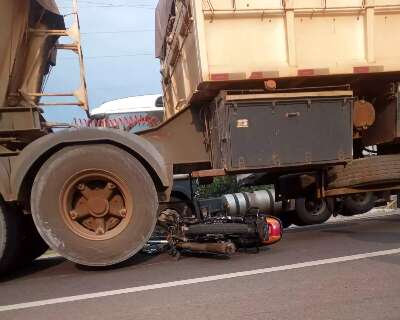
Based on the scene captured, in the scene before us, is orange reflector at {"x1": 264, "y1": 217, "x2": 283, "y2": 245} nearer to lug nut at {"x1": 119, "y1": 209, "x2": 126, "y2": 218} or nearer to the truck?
the truck

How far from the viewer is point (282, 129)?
551 centimetres

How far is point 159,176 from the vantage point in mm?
5059

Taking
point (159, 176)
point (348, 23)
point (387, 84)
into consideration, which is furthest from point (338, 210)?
point (159, 176)

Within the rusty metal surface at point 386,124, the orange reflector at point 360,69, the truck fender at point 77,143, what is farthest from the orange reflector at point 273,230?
the rusty metal surface at point 386,124

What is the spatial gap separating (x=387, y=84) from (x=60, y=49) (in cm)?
377

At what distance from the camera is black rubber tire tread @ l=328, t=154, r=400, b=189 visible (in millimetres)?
5996

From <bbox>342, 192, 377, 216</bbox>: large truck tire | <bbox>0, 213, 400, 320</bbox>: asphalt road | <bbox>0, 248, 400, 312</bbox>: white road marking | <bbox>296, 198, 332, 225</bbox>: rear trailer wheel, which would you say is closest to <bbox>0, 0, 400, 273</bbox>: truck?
<bbox>0, 213, 400, 320</bbox>: asphalt road

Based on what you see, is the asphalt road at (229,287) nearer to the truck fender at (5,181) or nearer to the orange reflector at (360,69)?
the truck fender at (5,181)

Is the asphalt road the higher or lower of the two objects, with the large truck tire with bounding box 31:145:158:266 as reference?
lower

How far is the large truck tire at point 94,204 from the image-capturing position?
4.84 meters

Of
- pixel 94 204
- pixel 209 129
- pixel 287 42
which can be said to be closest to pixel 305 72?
pixel 287 42

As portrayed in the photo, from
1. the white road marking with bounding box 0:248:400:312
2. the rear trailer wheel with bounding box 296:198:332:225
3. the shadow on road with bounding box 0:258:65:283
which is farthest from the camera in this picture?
the rear trailer wheel with bounding box 296:198:332:225

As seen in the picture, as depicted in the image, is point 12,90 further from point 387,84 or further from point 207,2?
point 387,84

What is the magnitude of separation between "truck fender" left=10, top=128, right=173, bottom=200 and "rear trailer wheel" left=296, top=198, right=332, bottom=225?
10.6 feet
